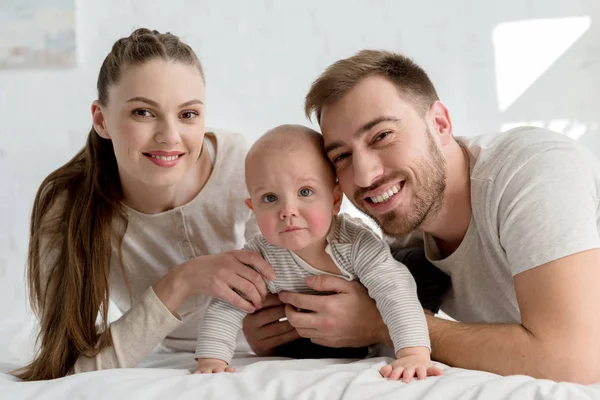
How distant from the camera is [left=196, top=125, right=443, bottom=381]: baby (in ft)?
5.53

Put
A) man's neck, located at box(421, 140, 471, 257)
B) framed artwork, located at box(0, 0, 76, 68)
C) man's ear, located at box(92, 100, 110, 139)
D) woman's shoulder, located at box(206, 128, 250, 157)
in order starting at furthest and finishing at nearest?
framed artwork, located at box(0, 0, 76, 68) → woman's shoulder, located at box(206, 128, 250, 157) → man's ear, located at box(92, 100, 110, 139) → man's neck, located at box(421, 140, 471, 257)

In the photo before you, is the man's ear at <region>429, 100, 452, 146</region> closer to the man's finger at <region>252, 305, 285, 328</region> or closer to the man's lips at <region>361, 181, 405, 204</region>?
the man's lips at <region>361, 181, 405, 204</region>

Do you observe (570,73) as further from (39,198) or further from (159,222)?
(39,198)

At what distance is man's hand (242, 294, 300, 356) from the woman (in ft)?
0.27

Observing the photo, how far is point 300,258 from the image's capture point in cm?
182

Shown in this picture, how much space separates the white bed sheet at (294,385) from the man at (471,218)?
0.10m

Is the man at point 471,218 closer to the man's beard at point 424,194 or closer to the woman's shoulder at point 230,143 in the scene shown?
the man's beard at point 424,194

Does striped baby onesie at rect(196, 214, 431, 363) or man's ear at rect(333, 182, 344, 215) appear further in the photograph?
man's ear at rect(333, 182, 344, 215)

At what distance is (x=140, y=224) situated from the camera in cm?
221

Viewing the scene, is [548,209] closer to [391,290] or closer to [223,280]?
[391,290]

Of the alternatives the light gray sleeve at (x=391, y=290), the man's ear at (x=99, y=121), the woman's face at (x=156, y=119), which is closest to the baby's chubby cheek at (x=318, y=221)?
the light gray sleeve at (x=391, y=290)

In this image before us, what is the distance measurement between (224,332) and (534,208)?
2.57ft

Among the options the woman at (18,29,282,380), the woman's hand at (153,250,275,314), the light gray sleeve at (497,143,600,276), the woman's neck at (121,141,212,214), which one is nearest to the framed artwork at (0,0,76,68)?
the woman at (18,29,282,380)

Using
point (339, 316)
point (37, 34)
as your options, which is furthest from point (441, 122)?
point (37, 34)
